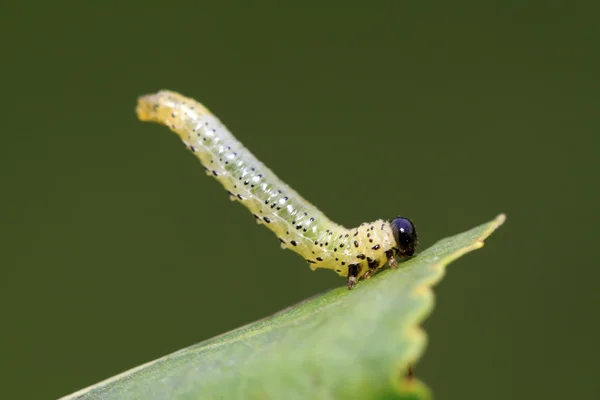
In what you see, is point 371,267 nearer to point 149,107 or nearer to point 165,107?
point 165,107

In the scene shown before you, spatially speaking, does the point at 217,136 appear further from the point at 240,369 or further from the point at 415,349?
the point at 415,349

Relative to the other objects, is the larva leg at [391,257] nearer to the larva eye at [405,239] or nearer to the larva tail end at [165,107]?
the larva eye at [405,239]

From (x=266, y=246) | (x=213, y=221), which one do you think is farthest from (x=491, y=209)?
(x=213, y=221)

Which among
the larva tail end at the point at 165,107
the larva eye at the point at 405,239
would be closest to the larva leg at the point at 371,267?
the larva eye at the point at 405,239

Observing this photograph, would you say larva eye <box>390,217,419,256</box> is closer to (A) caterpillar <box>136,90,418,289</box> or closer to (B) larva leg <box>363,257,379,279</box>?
(A) caterpillar <box>136,90,418,289</box>

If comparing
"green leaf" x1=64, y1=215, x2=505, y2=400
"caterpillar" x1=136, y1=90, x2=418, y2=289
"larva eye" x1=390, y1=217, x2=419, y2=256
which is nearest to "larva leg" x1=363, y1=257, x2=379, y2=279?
"caterpillar" x1=136, y1=90, x2=418, y2=289
